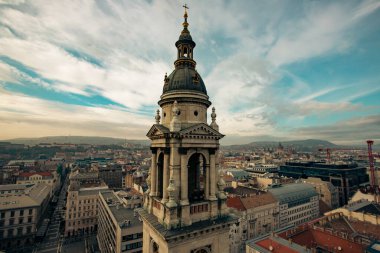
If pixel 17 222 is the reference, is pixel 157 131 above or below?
above

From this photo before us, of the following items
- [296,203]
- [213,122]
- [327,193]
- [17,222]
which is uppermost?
[213,122]

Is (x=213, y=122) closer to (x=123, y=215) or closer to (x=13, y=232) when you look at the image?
(x=123, y=215)

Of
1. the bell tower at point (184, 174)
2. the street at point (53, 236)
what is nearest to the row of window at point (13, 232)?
the street at point (53, 236)

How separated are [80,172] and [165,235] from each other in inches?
5223

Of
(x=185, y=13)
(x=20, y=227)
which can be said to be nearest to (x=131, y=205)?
(x=20, y=227)

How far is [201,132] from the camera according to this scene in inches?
661

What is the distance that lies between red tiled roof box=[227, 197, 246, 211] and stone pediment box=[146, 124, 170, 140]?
57.5 metres

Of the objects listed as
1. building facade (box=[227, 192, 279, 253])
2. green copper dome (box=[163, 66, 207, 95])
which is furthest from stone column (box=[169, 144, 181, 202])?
building facade (box=[227, 192, 279, 253])

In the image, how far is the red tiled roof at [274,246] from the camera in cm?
4026

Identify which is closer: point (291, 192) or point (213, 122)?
point (213, 122)

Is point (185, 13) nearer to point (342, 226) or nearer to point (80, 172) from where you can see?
point (342, 226)

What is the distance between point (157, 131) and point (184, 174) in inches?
163

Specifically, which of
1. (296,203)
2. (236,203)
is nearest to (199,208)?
(236,203)

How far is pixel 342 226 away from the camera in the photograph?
53.9m
